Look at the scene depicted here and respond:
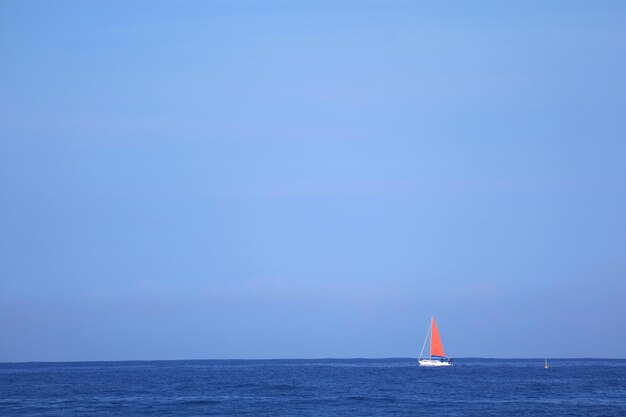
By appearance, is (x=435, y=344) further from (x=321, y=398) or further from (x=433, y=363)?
(x=321, y=398)

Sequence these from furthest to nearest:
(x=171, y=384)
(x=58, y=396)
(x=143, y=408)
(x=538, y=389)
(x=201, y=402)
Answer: (x=171, y=384)
(x=538, y=389)
(x=58, y=396)
(x=201, y=402)
(x=143, y=408)

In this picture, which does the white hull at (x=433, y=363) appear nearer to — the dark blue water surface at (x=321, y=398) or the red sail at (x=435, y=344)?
the red sail at (x=435, y=344)

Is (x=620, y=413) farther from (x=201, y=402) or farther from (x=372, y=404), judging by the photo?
(x=201, y=402)

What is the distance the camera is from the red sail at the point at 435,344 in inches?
5748

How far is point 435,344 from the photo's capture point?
150 m

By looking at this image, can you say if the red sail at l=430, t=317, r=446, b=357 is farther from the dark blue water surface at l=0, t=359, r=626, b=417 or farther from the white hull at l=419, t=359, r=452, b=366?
the dark blue water surface at l=0, t=359, r=626, b=417

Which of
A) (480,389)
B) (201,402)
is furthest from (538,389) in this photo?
(201,402)

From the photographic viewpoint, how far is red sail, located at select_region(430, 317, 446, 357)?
146m

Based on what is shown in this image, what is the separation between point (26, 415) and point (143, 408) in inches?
373

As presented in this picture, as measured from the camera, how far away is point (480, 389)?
93.7m

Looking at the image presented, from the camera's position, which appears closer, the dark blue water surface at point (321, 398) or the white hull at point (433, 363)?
the dark blue water surface at point (321, 398)

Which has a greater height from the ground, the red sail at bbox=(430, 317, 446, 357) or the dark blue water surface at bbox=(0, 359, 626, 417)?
the red sail at bbox=(430, 317, 446, 357)

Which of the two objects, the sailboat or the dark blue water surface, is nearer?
the dark blue water surface

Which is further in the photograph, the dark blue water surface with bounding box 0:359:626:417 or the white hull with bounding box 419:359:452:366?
the white hull with bounding box 419:359:452:366
